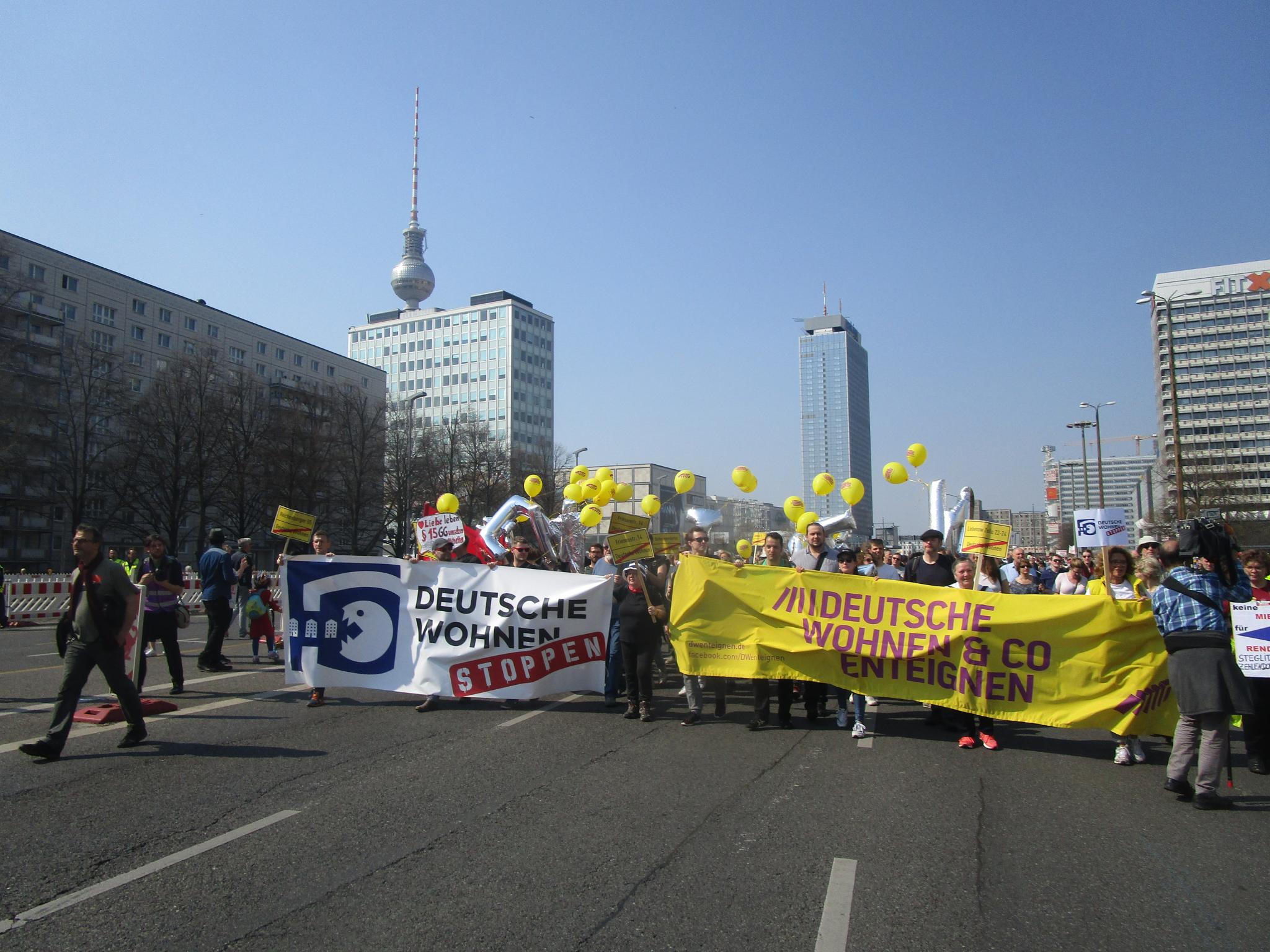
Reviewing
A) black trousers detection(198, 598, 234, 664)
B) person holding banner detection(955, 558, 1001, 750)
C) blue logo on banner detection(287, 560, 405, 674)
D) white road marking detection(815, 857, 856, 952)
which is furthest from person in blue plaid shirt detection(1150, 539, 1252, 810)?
black trousers detection(198, 598, 234, 664)

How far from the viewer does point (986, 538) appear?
10.9 m

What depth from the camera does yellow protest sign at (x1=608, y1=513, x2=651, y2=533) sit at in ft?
40.9

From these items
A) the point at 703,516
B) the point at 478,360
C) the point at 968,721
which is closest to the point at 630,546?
the point at 968,721

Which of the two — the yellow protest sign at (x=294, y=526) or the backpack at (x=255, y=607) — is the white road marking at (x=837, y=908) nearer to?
the yellow protest sign at (x=294, y=526)

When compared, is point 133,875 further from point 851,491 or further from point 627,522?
point 851,491

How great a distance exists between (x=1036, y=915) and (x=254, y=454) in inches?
1915

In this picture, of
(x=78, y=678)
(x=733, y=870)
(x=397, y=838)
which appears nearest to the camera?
(x=733, y=870)

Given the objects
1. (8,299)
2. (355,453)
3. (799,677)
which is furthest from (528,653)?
(355,453)

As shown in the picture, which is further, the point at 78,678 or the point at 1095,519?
the point at 1095,519

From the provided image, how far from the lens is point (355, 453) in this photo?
2085 inches

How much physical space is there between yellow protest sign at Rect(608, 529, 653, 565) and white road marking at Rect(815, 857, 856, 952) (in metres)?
7.18

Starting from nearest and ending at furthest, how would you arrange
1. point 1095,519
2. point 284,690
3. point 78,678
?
point 78,678, point 284,690, point 1095,519

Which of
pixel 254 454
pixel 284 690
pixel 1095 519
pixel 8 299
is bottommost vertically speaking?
pixel 284 690

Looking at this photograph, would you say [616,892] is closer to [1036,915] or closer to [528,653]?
[1036,915]
